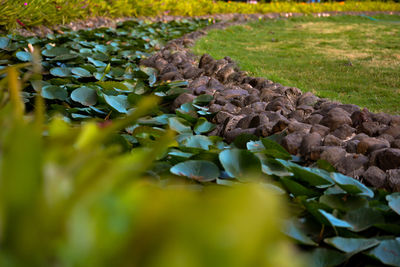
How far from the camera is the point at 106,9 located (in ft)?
17.4

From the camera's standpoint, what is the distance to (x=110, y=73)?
254cm

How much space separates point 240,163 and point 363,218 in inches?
13.7

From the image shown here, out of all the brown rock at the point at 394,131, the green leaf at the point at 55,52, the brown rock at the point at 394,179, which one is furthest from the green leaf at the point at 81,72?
the brown rock at the point at 394,179

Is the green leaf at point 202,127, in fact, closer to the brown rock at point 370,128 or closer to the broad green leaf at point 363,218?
the brown rock at point 370,128

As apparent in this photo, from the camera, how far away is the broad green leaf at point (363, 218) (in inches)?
39.7

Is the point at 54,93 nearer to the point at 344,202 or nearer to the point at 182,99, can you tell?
the point at 182,99

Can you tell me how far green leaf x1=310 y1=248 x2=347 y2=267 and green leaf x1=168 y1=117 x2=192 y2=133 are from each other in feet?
2.80

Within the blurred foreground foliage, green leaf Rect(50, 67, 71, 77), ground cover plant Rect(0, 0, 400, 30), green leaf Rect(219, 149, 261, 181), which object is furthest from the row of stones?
ground cover plant Rect(0, 0, 400, 30)

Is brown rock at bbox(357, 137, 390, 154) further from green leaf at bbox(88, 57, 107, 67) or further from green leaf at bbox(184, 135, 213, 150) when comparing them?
green leaf at bbox(88, 57, 107, 67)

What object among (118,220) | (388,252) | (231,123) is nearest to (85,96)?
(231,123)

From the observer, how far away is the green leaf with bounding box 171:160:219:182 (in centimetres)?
110

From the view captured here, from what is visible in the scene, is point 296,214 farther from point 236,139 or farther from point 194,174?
point 236,139

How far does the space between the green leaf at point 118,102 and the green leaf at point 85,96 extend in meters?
0.12

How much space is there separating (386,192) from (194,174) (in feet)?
1.86
